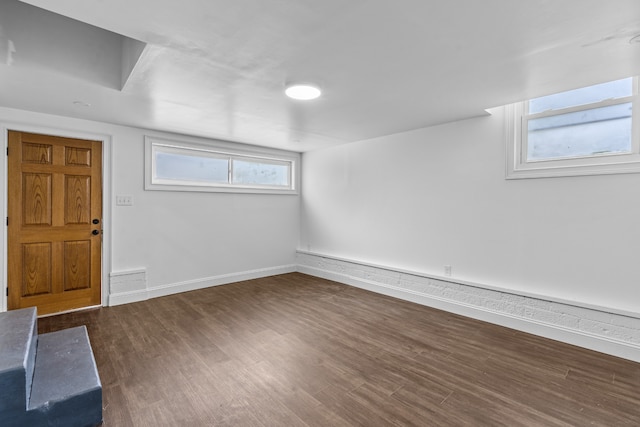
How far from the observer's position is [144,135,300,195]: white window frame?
13.9ft

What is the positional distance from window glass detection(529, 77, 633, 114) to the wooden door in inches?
206

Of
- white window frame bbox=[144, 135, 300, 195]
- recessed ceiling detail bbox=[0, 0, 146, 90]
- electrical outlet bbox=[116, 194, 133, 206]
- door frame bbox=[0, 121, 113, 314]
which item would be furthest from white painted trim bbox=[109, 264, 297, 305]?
recessed ceiling detail bbox=[0, 0, 146, 90]

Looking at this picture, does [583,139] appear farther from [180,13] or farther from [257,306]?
[257,306]

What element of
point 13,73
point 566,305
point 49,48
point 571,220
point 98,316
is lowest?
point 98,316

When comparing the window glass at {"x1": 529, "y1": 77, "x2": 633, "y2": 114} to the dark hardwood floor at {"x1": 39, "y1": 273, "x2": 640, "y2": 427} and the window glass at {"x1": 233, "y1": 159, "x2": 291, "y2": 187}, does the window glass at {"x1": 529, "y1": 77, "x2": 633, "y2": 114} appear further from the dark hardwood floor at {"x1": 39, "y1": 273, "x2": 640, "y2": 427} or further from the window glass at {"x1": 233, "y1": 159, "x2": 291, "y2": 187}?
the window glass at {"x1": 233, "y1": 159, "x2": 291, "y2": 187}

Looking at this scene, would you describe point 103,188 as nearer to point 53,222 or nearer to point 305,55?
point 53,222

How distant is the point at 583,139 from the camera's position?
2.90m

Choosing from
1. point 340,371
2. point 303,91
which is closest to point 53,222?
point 303,91

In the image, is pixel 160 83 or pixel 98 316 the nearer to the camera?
pixel 160 83

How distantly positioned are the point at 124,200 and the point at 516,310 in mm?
4936

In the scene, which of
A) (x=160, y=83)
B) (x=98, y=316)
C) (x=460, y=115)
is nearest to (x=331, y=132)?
(x=460, y=115)

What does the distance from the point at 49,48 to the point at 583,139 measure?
4.81 m

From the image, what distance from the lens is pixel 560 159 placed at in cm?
301

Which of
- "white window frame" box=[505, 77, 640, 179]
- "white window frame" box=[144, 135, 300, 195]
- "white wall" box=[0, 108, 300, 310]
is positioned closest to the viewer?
"white window frame" box=[505, 77, 640, 179]
